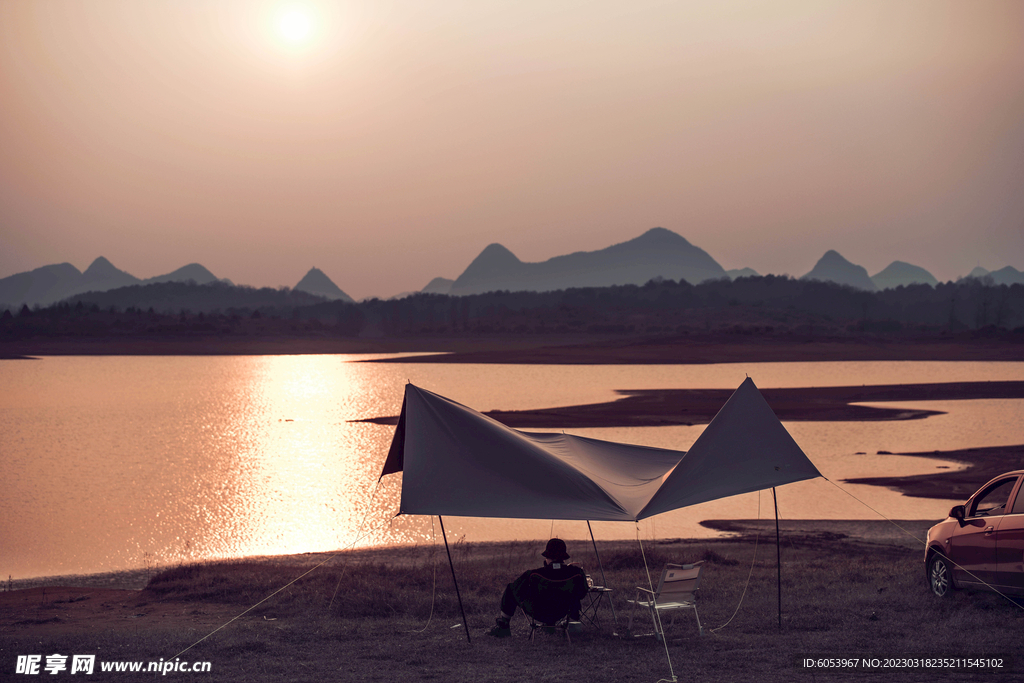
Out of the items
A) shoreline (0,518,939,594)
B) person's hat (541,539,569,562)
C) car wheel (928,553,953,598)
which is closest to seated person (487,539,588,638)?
person's hat (541,539,569,562)

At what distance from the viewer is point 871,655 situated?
9102 mm

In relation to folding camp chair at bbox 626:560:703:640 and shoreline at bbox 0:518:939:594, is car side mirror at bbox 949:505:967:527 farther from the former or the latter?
shoreline at bbox 0:518:939:594

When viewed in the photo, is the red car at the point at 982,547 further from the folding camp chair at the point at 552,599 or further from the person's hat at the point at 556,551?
the person's hat at the point at 556,551

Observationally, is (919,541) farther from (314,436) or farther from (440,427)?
(314,436)

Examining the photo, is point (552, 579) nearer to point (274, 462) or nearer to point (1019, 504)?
point (1019, 504)

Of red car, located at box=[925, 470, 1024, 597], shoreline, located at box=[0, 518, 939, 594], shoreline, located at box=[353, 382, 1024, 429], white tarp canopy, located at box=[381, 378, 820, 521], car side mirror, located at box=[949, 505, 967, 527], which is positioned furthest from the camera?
shoreline, located at box=[353, 382, 1024, 429]

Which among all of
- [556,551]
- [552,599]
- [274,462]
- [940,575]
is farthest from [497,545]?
[274,462]

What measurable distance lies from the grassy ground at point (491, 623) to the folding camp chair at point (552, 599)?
0.26 m

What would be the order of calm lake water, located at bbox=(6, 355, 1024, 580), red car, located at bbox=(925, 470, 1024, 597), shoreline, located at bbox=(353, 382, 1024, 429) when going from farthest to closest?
shoreline, located at bbox=(353, 382, 1024, 429), calm lake water, located at bbox=(6, 355, 1024, 580), red car, located at bbox=(925, 470, 1024, 597)

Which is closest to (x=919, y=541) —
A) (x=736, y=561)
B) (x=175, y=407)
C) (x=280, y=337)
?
(x=736, y=561)

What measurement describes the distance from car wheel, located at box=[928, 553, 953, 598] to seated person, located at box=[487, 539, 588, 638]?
5.03 m

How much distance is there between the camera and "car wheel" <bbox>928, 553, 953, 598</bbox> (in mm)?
11328

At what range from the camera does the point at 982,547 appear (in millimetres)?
10492

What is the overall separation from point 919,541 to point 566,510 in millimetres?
10524
